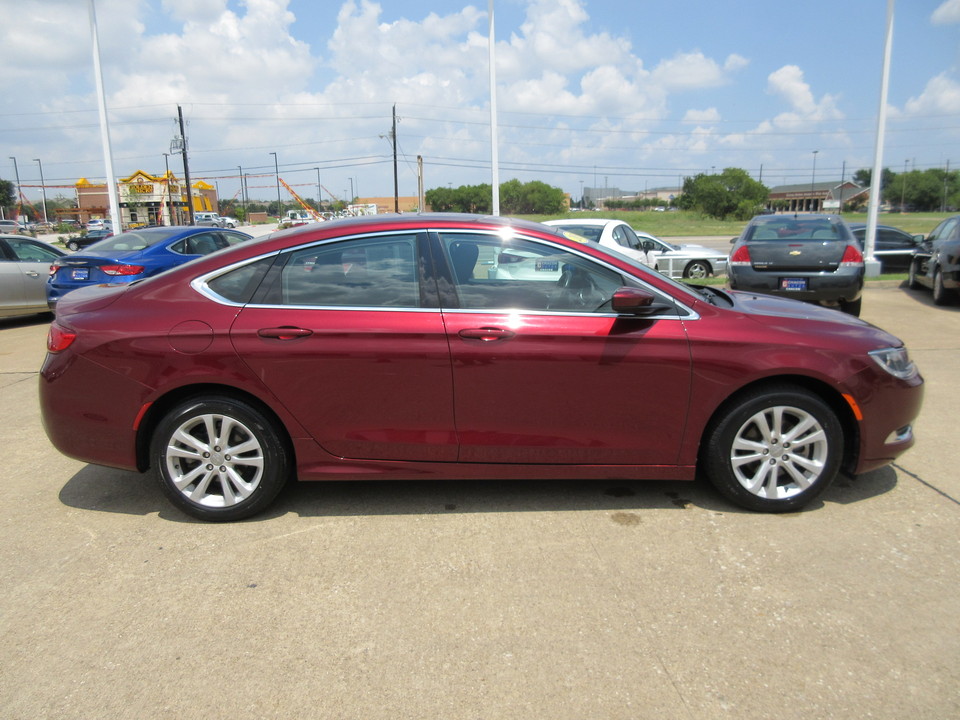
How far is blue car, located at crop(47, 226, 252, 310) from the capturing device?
996cm

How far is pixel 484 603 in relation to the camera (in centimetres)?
304

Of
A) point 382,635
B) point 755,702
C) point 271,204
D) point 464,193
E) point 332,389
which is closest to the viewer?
point 755,702

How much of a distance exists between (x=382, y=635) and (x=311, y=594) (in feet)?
1.56

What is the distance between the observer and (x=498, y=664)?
2.63 meters


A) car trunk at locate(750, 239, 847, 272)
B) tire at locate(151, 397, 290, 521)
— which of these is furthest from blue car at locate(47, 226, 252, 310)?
car trunk at locate(750, 239, 847, 272)

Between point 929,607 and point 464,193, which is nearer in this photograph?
point 929,607

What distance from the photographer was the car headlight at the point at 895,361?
12.5 feet

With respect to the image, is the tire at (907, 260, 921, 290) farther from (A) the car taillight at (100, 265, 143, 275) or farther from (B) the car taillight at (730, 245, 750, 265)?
(A) the car taillight at (100, 265, 143, 275)

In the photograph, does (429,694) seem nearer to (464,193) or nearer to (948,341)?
(948,341)

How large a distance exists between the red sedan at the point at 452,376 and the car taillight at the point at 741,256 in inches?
234

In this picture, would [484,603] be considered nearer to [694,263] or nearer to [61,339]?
[61,339]

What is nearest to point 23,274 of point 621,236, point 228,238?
point 228,238

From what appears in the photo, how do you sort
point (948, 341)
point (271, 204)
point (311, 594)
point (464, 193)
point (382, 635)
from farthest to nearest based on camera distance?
1. point (271, 204)
2. point (464, 193)
3. point (948, 341)
4. point (311, 594)
5. point (382, 635)

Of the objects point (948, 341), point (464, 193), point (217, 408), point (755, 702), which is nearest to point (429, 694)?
point (755, 702)
